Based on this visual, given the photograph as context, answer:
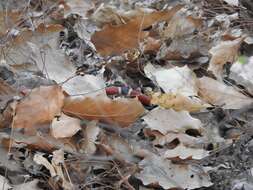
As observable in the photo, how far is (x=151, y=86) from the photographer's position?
1.99 metres

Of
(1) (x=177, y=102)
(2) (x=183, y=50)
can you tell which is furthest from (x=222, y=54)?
(1) (x=177, y=102)

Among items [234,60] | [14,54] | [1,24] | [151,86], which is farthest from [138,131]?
[1,24]

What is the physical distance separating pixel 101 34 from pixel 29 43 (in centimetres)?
29

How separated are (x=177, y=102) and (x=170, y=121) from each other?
85mm

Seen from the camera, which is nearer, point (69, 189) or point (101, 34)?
point (69, 189)

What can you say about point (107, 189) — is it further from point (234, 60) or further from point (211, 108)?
point (234, 60)

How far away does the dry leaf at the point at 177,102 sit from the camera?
5.89 feet

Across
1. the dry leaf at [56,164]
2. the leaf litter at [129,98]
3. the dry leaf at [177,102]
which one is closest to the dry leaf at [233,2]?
the leaf litter at [129,98]

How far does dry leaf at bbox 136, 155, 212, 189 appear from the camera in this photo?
5.05ft

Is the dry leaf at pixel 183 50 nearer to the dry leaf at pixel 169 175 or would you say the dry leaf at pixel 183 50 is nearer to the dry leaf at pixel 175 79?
the dry leaf at pixel 175 79

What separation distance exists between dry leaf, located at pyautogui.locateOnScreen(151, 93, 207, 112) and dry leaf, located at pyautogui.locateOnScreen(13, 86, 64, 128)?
0.31 m

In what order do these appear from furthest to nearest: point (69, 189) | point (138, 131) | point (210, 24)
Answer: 1. point (210, 24)
2. point (138, 131)
3. point (69, 189)

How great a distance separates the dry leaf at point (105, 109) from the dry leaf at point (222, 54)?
1.34 feet

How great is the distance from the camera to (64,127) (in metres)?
1.69
